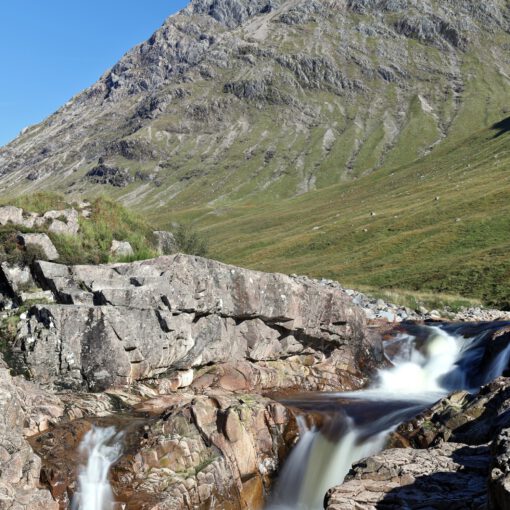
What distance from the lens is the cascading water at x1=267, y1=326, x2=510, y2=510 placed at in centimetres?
1795

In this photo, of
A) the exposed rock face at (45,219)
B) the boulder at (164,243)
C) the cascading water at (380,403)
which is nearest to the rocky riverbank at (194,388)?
the cascading water at (380,403)

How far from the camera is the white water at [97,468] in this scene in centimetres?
1453

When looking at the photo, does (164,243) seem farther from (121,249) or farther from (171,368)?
(171,368)

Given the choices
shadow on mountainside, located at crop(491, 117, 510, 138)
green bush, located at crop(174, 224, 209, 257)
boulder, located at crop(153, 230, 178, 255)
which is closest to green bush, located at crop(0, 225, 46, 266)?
boulder, located at crop(153, 230, 178, 255)

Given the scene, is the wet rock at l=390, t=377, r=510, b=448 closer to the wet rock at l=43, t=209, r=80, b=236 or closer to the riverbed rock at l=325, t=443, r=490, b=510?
the riverbed rock at l=325, t=443, r=490, b=510

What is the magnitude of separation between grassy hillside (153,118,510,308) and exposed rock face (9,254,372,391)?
Result: 1076 inches

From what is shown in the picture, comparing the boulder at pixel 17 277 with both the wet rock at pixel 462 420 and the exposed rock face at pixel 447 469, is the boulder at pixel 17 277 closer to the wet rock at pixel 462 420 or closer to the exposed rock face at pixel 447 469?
the exposed rock face at pixel 447 469

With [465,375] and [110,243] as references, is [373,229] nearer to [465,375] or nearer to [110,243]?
[465,375]

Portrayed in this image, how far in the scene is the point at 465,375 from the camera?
96.1 ft

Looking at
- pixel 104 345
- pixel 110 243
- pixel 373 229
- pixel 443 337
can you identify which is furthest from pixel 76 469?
pixel 373 229

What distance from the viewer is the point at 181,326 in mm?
23297

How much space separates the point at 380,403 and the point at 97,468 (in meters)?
13.4

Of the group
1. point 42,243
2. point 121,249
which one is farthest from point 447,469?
point 121,249

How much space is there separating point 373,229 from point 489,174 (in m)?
43.1
